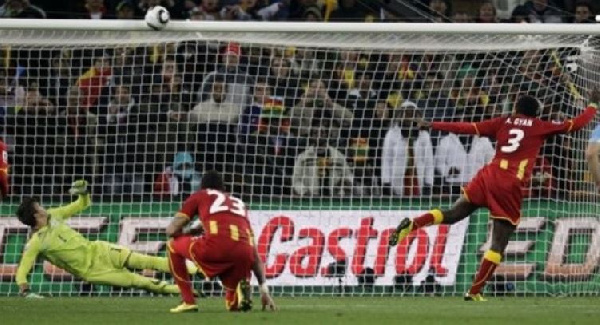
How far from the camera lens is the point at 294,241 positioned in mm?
20938

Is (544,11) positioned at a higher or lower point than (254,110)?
higher

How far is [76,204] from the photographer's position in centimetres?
1962

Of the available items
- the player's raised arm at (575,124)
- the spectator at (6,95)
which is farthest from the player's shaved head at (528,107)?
the spectator at (6,95)

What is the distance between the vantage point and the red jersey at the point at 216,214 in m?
16.0

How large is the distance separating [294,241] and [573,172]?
11.6ft

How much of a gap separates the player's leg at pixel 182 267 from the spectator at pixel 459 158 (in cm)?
548

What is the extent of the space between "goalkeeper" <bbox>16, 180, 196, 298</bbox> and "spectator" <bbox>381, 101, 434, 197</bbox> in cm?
323

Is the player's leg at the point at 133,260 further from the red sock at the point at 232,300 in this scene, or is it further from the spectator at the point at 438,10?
the spectator at the point at 438,10

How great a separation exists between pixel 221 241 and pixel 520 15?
10917 mm

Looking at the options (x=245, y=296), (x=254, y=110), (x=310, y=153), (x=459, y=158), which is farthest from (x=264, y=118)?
(x=245, y=296)

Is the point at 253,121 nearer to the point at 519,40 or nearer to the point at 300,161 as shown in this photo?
the point at 300,161

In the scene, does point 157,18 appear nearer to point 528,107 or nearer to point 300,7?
point 528,107

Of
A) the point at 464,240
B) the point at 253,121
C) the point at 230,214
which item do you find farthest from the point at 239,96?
the point at 230,214

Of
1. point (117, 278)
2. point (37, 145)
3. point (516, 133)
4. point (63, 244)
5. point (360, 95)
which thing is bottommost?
point (117, 278)
